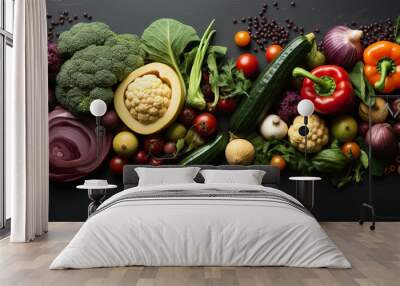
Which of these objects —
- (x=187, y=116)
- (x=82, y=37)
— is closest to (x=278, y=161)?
(x=187, y=116)

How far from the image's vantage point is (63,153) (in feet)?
21.5

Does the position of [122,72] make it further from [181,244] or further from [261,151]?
[181,244]

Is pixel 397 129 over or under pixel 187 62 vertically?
Result: under

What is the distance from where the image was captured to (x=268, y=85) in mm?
6402

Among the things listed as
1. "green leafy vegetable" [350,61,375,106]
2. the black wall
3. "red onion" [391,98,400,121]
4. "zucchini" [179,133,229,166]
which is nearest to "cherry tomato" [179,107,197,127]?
"zucchini" [179,133,229,166]

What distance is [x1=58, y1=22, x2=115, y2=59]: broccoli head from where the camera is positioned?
6.46 metres

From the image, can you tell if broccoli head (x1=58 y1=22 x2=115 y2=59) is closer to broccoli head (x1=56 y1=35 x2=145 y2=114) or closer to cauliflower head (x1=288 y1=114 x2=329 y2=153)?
broccoli head (x1=56 y1=35 x2=145 y2=114)

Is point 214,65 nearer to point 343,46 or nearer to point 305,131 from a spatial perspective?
point 305,131

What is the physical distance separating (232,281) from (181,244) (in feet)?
1.87

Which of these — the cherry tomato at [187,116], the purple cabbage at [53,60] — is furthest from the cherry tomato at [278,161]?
the purple cabbage at [53,60]

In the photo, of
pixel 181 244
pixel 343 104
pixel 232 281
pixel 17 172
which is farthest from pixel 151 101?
pixel 232 281

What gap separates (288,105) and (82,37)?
7.86ft

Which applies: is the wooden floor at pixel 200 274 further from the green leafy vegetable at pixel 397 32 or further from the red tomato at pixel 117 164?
the green leafy vegetable at pixel 397 32

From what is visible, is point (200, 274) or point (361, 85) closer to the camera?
point (200, 274)
